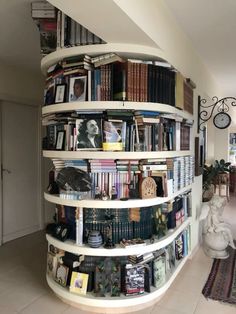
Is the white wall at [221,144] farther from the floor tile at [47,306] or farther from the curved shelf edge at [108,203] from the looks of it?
the floor tile at [47,306]

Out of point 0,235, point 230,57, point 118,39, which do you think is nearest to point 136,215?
point 118,39

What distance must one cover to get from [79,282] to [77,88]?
1.49 meters

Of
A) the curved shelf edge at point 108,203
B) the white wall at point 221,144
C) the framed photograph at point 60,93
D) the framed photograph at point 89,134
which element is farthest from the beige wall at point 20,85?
the white wall at point 221,144

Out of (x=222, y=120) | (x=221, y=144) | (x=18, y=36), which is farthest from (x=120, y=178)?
(x=221, y=144)

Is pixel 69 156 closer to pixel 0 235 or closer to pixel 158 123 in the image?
pixel 158 123

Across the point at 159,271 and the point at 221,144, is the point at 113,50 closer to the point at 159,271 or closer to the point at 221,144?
the point at 159,271

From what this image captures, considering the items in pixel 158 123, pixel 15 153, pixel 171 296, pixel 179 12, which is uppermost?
pixel 179 12

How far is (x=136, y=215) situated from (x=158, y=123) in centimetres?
75

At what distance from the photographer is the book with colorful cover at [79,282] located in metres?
2.21

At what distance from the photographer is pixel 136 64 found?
217 centimetres

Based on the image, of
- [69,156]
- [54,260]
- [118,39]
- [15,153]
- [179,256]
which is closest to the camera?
[118,39]

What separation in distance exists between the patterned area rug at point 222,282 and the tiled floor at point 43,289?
0.06 m

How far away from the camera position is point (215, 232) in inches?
130

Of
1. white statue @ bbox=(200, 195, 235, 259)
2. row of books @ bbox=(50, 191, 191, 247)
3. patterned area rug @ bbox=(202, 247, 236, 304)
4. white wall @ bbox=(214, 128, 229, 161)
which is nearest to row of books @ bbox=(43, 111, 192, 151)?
row of books @ bbox=(50, 191, 191, 247)
